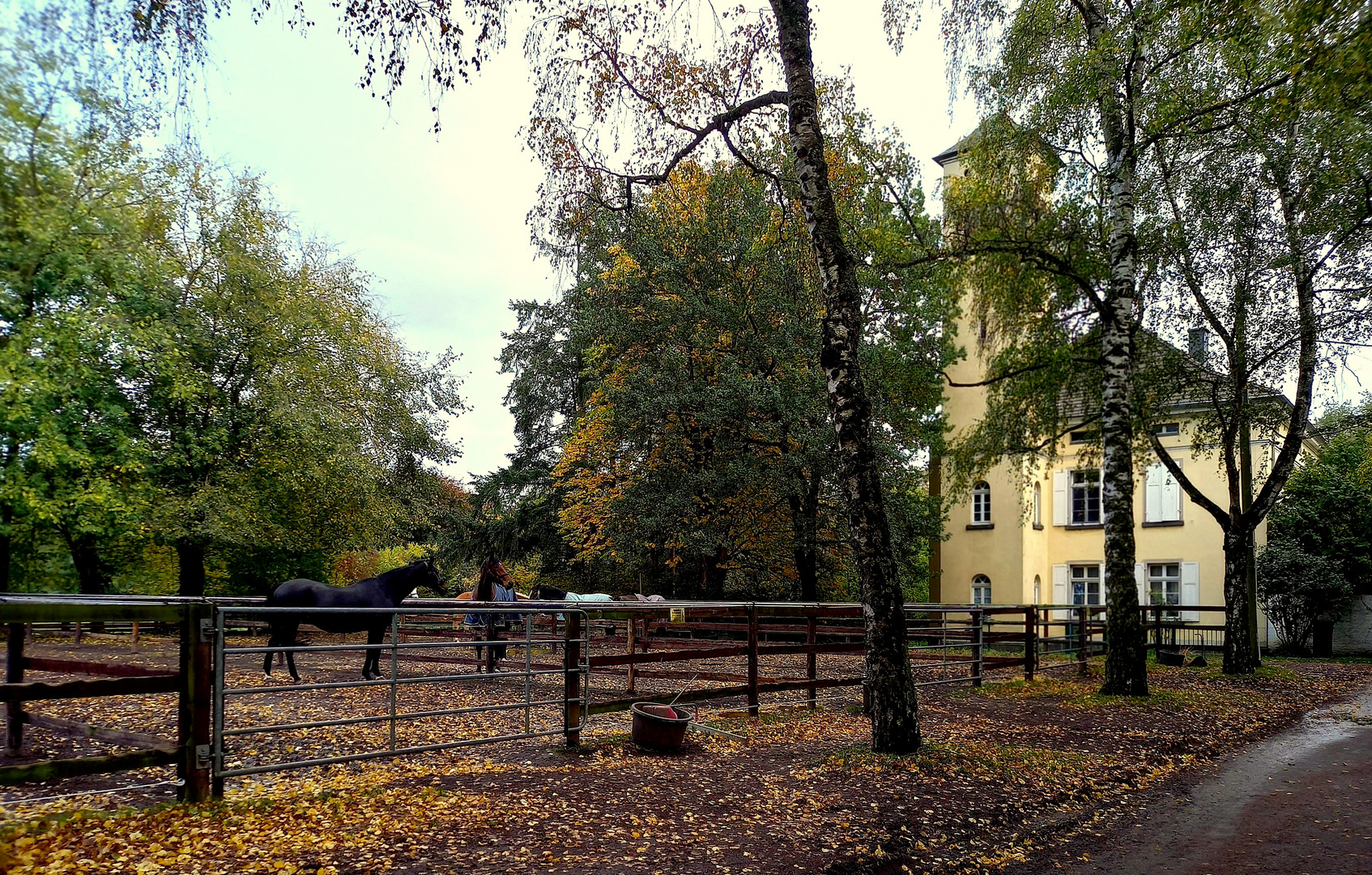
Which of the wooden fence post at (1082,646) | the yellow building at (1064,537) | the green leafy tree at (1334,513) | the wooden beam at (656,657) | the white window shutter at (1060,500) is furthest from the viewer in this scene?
the white window shutter at (1060,500)

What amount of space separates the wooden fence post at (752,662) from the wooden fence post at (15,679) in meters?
6.49

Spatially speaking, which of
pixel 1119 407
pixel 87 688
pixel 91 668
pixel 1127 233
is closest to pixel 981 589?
pixel 1119 407

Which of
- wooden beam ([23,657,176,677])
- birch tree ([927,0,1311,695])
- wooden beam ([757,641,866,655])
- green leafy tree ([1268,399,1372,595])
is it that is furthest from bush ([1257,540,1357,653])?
wooden beam ([23,657,176,677])

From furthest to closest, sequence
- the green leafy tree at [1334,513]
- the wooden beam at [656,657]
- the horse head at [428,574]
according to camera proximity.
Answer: the green leafy tree at [1334,513] → the horse head at [428,574] → the wooden beam at [656,657]

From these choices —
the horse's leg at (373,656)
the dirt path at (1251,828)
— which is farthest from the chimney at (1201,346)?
the horse's leg at (373,656)

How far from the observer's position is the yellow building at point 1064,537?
91.4 feet

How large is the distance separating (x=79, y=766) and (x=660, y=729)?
437 centimetres

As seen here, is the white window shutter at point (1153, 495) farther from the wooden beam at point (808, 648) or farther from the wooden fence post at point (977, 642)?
the wooden beam at point (808, 648)

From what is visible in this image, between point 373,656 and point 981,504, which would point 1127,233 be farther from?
point 981,504

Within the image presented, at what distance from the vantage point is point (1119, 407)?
12.9 m

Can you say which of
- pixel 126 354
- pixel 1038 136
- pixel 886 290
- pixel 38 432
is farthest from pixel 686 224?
pixel 38 432

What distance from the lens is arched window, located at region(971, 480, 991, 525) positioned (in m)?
29.5

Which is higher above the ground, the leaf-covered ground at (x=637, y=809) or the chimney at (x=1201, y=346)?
the chimney at (x=1201, y=346)

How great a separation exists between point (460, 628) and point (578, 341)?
49.1 ft
